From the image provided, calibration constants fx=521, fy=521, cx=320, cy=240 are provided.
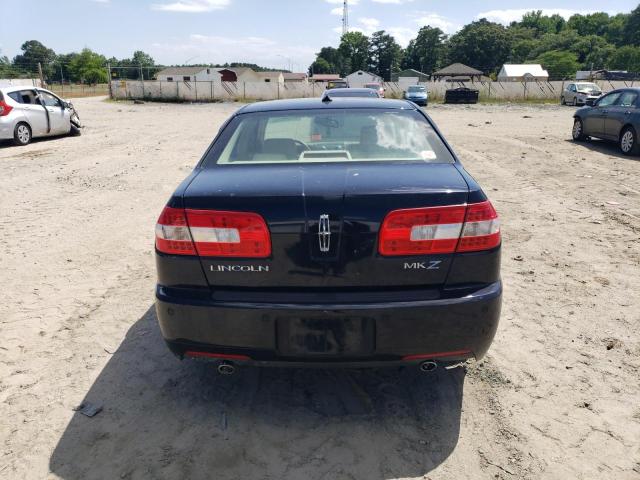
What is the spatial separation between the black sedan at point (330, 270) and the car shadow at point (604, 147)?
11.2 metres

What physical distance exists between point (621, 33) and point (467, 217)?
14558 centimetres

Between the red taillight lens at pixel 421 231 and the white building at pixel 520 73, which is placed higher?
the white building at pixel 520 73

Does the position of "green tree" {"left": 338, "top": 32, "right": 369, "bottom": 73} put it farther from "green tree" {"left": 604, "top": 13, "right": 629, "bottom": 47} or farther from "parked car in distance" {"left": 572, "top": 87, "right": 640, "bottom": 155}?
"parked car in distance" {"left": 572, "top": 87, "right": 640, "bottom": 155}

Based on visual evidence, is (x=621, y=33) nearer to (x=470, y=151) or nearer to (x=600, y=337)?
(x=470, y=151)

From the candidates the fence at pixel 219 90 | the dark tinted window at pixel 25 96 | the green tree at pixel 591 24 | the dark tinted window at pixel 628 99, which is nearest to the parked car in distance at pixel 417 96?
the fence at pixel 219 90

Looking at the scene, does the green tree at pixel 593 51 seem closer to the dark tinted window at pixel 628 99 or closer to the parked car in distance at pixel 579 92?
the parked car in distance at pixel 579 92

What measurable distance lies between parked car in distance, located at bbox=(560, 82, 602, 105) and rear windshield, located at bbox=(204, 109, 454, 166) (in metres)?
35.5

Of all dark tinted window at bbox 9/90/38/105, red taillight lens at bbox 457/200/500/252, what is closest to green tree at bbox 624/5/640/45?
dark tinted window at bbox 9/90/38/105

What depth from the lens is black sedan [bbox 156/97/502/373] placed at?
2.43 meters

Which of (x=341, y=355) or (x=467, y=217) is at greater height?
(x=467, y=217)

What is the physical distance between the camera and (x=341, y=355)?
250 cm

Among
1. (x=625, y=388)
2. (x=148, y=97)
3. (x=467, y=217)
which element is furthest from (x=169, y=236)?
(x=148, y=97)

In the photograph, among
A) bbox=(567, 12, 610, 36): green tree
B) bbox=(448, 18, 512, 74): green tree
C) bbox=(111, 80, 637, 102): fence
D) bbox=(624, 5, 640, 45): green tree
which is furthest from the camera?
bbox=(567, 12, 610, 36): green tree

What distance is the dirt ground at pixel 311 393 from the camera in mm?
2484
